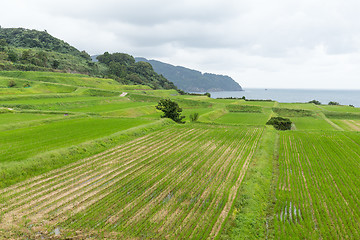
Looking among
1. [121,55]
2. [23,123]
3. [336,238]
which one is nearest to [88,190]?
[336,238]

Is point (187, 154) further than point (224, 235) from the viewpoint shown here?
Yes

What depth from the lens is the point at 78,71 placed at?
13275 centimetres

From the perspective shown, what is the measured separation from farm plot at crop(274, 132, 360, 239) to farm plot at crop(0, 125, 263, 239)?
3785mm

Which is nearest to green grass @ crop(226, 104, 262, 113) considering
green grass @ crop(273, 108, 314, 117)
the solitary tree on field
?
green grass @ crop(273, 108, 314, 117)

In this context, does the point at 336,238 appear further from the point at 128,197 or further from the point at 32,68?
the point at 32,68

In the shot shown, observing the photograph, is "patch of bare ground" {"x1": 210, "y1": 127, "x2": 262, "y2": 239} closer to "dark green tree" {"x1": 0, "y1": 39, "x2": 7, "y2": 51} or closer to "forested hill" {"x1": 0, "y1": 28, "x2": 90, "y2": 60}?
"dark green tree" {"x1": 0, "y1": 39, "x2": 7, "y2": 51}

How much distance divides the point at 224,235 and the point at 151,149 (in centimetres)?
1636

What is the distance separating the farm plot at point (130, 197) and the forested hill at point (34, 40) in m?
182

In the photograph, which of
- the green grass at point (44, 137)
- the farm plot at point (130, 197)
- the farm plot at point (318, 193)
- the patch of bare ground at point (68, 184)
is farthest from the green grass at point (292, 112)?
the patch of bare ground at point (68, 184)

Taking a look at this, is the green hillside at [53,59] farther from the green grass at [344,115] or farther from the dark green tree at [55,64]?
the green grass at [344,115]

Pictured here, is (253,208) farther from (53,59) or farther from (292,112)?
(53,59)

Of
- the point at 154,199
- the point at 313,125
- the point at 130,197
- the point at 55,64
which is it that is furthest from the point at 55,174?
the point at 55,64

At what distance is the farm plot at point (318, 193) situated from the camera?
1202 centimetres

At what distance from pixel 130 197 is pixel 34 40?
196 metres
